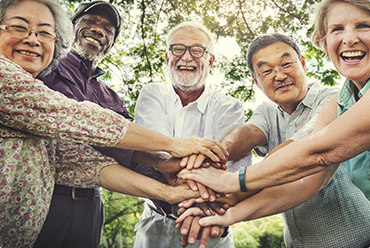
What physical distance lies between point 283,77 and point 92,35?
7.57 feet

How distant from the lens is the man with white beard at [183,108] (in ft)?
9.07

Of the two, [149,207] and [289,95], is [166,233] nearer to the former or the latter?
[149,207]

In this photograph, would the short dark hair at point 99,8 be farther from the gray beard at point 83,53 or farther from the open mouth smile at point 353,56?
the open mouth smile at point 353,56

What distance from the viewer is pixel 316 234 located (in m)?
2.19

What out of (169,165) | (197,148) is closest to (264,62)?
(197,148)

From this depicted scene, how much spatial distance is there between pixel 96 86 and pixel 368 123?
8.34ft

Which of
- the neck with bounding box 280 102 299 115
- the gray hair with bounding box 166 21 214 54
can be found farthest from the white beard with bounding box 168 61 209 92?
the neck with bounding box 280 102 299 115

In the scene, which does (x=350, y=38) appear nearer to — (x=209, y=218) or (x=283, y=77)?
(x=283, y=77)

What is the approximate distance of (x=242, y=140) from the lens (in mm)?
2664

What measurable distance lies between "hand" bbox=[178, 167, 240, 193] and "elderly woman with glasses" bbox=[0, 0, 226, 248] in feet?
1.35

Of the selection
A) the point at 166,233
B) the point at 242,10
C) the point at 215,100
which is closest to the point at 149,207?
the point at 166,233

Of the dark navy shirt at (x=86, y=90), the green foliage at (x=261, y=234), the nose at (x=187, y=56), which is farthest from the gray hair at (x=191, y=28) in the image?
the green foliage at (x=261, y=234)

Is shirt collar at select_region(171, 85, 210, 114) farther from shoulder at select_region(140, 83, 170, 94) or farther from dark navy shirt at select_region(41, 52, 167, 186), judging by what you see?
dark navy shirt at select_region(41, 52, 167, 186)

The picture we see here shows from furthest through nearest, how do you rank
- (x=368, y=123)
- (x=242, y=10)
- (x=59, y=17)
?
(x=242, y=10) < (x=59, y=17) < (x=368, y=123)
